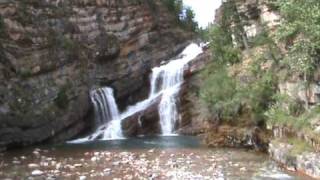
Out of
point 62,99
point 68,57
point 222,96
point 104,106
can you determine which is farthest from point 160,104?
point 222,96

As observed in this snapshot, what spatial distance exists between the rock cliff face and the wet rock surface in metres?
6.47

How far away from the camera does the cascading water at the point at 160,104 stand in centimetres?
→ 4459

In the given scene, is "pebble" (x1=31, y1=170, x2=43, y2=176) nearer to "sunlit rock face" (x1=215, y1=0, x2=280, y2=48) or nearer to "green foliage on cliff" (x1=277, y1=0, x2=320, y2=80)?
"green foliage on cliff" (x1=277, y1=0, x2=320, y2=80)

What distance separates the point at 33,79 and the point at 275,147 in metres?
20.5

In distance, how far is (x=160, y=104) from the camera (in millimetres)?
46750

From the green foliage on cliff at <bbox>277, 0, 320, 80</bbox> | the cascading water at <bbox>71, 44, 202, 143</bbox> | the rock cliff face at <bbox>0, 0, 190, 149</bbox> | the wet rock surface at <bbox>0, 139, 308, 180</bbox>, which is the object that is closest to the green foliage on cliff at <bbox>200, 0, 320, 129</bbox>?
the green foliage on cliff at <bbox>277, 0, 320, 80</bbox>

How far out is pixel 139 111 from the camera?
4666 cm

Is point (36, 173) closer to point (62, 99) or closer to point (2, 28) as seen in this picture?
point (2, 28)

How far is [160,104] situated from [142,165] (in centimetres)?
2253

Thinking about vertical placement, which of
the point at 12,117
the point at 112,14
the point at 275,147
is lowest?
the point at 275,147

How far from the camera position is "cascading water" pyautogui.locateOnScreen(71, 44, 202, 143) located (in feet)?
146

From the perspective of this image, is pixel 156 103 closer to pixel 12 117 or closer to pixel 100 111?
pixel 100 111

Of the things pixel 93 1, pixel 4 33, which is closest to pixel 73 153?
pixel 4 33

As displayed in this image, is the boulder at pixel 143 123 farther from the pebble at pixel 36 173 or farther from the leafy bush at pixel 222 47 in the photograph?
the pebble at pixel 36 173
